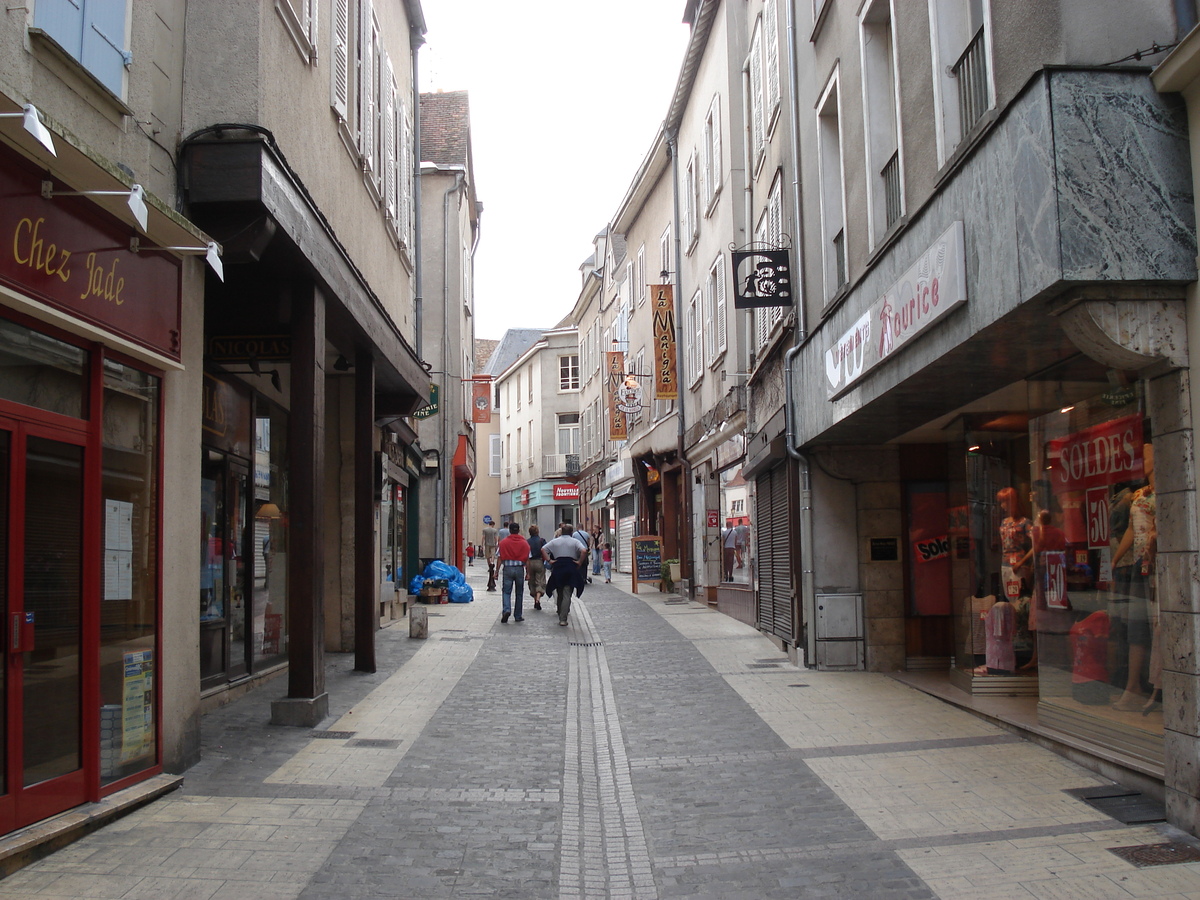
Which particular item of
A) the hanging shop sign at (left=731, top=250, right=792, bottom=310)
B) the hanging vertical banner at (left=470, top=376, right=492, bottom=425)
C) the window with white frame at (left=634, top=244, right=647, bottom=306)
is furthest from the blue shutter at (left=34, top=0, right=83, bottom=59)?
the hanging vertical banner at (left=470, top=376, right=492, bottom=425)

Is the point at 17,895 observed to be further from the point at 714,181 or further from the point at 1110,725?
the point at 714,181

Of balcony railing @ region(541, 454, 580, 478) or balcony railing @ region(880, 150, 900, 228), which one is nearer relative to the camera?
balcony railing @ region(880, 150, 900, 228)

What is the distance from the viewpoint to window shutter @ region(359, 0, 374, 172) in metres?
11.8

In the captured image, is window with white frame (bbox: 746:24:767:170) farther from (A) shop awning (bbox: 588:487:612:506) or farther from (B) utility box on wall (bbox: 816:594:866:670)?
(A) shop awning (bbox: 588:487:612:506)

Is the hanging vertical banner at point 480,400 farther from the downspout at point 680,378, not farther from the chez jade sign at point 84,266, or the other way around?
the chez jade sign at point 84,266

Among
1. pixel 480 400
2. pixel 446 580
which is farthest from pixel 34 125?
pixel 480 400

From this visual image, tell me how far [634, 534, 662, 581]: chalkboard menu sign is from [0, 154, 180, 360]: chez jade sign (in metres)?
20.4

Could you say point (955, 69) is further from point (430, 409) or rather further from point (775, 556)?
point (430, 409)

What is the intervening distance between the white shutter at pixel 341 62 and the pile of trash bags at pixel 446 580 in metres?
12.8

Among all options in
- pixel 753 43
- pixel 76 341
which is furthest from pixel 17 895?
pixel 753 43

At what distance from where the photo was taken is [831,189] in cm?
1212

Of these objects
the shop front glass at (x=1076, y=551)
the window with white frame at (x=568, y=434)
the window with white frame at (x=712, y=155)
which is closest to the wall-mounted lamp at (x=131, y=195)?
the shop front glass at (x=1076, y=551)

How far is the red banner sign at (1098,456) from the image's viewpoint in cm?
633

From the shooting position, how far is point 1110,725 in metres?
6.73
